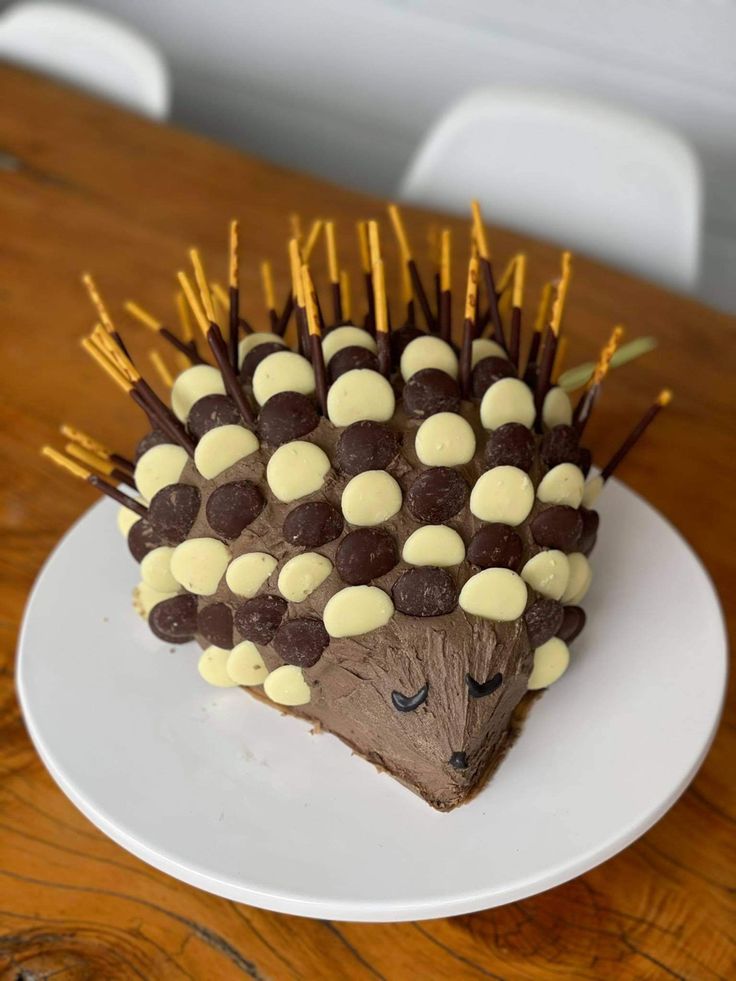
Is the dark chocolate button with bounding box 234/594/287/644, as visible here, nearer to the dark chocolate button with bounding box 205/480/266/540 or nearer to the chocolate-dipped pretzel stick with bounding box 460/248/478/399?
the dark chocolate button with bounding box 205/480/266/540

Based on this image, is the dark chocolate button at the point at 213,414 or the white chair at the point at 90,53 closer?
the dark chocolate button at the point at 213,414

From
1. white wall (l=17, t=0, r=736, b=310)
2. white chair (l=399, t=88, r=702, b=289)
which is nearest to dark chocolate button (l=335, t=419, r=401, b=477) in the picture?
white chair (l=399, t=88, r=702, b=289)

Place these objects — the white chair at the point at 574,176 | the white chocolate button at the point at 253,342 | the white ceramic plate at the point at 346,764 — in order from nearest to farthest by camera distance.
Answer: the white ceramic plate at the point at 346,764 → the white chocolate button at the point at 253,342 → the white chair at the point at 574,176

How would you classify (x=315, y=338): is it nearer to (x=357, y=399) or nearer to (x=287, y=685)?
(x=357, y=399)

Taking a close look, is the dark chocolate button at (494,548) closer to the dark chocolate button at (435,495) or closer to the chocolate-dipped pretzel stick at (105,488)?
the dark chocolate button at (435,495)

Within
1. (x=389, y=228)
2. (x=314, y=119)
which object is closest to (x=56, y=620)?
(x=389, y=228)

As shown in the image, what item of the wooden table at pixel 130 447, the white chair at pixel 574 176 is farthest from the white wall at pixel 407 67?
the wooden table at pixel 130 447
